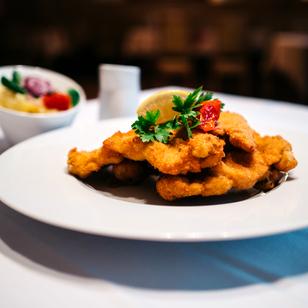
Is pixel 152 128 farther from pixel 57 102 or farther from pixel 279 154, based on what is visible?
pixel 57 102

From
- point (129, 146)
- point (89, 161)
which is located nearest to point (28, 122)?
point (89, 161)

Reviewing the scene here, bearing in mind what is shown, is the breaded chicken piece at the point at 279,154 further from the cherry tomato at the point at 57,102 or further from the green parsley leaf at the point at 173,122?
the cherry tomato at the point at 57,102

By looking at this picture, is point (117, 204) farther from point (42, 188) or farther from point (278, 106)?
point (278, 106)

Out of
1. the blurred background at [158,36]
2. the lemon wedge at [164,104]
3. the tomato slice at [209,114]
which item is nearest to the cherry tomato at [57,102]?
the lemon wedge at [164,104]

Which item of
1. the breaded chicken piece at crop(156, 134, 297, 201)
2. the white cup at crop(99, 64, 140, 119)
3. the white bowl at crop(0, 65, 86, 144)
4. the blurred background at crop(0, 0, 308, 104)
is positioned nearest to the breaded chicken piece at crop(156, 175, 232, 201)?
the breaded chicken piece at crop(156, 134, 297, 201)

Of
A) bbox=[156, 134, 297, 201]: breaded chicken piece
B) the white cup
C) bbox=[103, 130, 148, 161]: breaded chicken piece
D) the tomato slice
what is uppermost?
the tomato slice

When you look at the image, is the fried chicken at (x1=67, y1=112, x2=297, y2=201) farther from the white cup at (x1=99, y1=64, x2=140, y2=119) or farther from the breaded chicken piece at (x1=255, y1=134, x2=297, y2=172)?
the white cup at (x1=99, y1=64, x2=140, y2=119)
